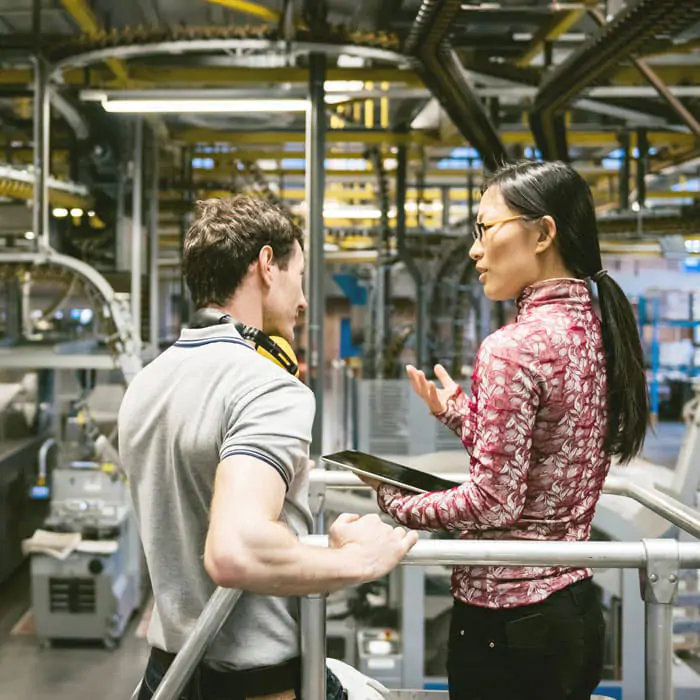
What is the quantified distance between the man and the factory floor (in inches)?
146

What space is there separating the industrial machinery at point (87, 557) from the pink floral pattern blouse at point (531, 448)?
Answer: 3983 millimetres

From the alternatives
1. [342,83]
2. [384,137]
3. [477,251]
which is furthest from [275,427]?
[384,137]

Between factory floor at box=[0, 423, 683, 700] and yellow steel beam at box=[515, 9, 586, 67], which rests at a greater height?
yellow steel beam at box=[515, 9, 586, 67]

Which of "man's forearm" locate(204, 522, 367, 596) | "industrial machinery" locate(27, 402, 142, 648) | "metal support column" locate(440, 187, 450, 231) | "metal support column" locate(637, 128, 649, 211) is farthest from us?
"metal support column" locate(440, 187, 450, 231)

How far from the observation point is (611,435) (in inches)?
52.7

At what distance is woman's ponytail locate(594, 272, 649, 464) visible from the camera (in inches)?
52.1

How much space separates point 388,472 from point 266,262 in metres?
0.42

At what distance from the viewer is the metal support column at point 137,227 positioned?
615 cm

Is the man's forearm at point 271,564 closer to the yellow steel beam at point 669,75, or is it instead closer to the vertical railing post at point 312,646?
the vertical railing post at point 312,646

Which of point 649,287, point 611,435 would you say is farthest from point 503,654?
point 649,287

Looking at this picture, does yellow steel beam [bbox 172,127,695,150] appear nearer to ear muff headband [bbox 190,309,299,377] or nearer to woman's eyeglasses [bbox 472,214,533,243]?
woman's eyeglasses [bbox 472,214,533,243]

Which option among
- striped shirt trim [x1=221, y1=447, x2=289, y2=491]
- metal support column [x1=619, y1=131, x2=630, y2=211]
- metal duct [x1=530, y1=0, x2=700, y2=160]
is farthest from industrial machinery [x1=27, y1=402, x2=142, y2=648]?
metal support column [x1=619, y1=131, x2=630, y2=211]

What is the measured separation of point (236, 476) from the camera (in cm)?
94

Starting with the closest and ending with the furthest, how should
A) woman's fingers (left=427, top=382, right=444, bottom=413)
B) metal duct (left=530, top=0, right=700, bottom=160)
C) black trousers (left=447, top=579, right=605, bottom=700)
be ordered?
black trousers (left=447, top=579, right=605, bottom=700) < woman's fingers (left=427, top=382, right=444, bottom=413) < metal duct (left=530, top=0, right=700, bottom=160)
